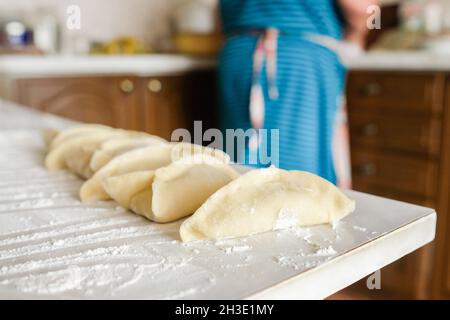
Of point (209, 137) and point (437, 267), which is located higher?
point (209, 137)

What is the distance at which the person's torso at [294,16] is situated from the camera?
1.31 meters

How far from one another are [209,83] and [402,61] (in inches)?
31.4

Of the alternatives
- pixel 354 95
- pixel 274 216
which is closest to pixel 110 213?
pixel 274 216

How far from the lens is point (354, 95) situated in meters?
1.78

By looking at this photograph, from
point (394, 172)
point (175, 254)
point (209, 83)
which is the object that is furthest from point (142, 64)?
point (175, 254)

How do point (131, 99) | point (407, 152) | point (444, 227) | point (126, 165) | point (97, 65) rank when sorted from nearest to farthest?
point (126, 165)
point (444, 227)
point (407, 152)
point (97, 65)
point (131, 99)

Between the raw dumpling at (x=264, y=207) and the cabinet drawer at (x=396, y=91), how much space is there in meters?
1.17

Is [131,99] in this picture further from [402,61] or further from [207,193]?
[207,193]

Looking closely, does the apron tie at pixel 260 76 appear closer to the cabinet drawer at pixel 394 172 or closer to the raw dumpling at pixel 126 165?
the cabinet drawer at pixel 394 172

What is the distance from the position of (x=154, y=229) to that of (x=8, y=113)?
0.84 m

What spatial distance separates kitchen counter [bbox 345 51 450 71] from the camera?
1479mm

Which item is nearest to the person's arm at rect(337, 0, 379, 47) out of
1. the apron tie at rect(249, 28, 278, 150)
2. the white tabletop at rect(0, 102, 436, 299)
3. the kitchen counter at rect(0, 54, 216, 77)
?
the apron tie at rect(249, 28, 278, 150)

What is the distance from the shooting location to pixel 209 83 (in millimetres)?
2088
